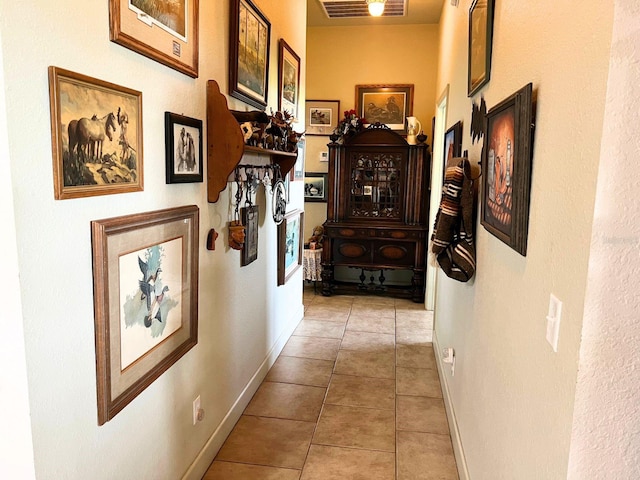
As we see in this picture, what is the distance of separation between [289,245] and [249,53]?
5.16 ft

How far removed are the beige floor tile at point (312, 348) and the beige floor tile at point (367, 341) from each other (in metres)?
0.09

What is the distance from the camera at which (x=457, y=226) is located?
7.20ft

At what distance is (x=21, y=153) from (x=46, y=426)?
0.66 m

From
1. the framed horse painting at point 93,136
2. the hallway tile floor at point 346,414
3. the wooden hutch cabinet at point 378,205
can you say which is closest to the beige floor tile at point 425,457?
the hallway tile floor at point 346,414

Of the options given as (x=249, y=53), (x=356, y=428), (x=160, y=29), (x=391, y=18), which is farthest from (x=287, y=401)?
(x=391, y=18)

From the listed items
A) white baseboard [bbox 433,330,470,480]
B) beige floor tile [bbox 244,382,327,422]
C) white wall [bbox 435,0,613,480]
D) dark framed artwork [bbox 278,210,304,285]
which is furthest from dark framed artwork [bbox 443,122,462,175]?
beige floor tile [bbox 244,382,327,422]

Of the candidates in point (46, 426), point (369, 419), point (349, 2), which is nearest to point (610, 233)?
point (46, 426)

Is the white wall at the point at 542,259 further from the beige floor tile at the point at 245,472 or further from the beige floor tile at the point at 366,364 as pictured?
the beige floor tile at the point at 366,364

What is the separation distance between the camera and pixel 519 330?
1.34 meters

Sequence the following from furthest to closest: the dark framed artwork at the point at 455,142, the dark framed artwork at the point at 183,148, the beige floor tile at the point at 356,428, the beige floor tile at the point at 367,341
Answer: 1. the beige floor tile at the point at 367,341
2. the dark framed artwork at the point at 455,142
3. the beige floor tile at the point at 356,428
4. the dark framed artwork at the point at 183,148

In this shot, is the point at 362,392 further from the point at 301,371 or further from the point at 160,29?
the point at 160,29

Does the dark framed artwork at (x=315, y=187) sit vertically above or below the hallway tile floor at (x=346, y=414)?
above

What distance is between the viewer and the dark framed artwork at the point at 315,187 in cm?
537

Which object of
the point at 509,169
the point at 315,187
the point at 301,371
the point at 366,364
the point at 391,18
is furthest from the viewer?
the point at 315,187
